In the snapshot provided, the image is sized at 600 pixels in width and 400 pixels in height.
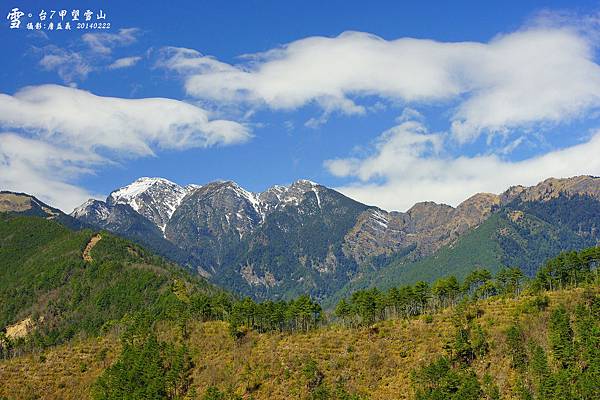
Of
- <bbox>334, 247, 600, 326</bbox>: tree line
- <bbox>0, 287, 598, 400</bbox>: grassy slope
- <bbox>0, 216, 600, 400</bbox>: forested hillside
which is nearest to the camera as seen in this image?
<bbox>0, 216, 600, 400</bbox>: forested hillside

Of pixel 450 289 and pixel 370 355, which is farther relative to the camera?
pixel 450 289

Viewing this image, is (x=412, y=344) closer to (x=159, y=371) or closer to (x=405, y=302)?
(x=405, y=302)

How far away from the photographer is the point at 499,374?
144375 millimetres

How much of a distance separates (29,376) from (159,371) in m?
45.8

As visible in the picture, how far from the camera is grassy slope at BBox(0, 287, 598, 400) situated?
154587 mm

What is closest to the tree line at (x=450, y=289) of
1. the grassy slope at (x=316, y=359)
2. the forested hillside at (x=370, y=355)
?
the forested hillside at (x=370, y=355)

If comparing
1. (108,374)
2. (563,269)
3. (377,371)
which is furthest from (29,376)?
(563,269)

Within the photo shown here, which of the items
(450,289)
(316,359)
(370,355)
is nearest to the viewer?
(370,355)

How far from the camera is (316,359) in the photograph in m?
168

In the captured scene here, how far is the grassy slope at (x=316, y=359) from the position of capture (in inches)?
6086

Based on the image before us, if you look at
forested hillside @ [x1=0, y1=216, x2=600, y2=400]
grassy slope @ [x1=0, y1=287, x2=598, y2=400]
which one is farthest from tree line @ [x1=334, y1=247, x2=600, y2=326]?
grassy slope @ [x1=0, y1=287, x2=598, y2=400]

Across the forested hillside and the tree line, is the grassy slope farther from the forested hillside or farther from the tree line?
the tree line

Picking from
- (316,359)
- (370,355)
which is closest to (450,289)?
(370,355)

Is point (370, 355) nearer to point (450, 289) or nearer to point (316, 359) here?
point (316, 359)
